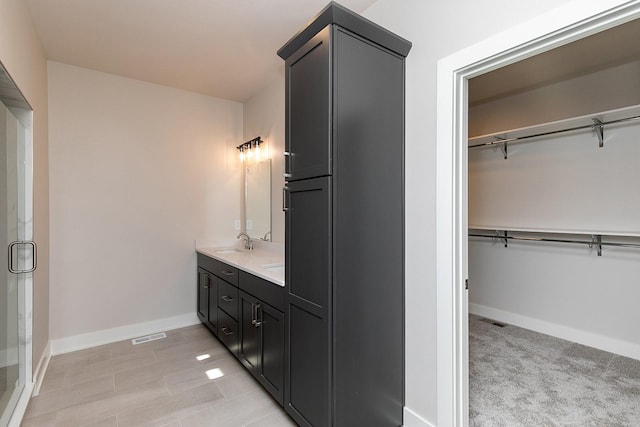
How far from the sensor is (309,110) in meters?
1.71

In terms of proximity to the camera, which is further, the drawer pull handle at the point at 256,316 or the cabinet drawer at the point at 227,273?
the cabinet drawer at the point at 227,273

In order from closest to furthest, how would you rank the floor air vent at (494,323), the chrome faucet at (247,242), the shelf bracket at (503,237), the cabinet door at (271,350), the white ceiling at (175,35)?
the cabinet door at (271,350)
the white ceiling at (175,35)
the floor air vent at (494,323)
the shelf bracket at (503,237)
the chrome faucet at (247,242)

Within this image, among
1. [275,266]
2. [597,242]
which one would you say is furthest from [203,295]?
[597,242]

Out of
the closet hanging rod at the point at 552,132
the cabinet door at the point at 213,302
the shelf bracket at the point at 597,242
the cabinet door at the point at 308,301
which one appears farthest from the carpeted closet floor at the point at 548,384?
the cabinet door at the point at 213,302

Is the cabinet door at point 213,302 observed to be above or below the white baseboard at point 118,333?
above

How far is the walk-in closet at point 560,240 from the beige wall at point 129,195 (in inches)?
121

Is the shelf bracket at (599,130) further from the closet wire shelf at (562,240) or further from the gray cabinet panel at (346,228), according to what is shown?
the gray cabinet panel at (346,228)

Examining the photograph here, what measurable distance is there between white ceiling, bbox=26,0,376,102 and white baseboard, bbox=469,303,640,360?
134 inches

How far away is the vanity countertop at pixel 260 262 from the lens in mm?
2124

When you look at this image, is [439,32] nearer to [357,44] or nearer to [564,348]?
[357,44]

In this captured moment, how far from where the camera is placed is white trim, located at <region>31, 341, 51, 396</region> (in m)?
2.25

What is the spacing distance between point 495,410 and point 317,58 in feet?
7.78

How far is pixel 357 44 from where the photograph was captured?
164cm

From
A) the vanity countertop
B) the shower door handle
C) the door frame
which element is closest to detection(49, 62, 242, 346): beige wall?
the vanity countertop
